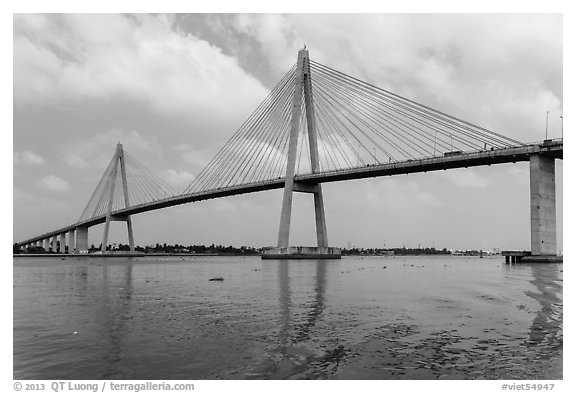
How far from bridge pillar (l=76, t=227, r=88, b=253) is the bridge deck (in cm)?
2901

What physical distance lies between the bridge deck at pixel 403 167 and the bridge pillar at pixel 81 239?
95.2 feet

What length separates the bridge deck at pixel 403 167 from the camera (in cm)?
5408

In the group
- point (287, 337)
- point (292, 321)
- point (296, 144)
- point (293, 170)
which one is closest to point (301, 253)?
point (293, 170)

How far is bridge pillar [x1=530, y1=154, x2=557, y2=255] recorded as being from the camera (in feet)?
172

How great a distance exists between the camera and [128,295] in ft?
76.6

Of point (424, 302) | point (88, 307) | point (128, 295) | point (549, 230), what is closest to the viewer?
point (88, 307)

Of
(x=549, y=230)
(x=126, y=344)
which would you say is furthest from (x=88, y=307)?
(x=549, y=230)

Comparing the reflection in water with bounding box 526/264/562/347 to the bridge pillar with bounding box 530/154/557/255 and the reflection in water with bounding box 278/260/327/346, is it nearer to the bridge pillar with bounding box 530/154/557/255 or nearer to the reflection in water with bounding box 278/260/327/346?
the reflection in water with bounding box 278/260/327/346

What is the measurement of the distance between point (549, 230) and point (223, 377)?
52360mm

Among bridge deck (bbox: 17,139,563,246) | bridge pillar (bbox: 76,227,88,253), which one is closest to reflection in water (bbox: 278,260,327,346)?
bridge deck (bbox: 17,139,563,246)

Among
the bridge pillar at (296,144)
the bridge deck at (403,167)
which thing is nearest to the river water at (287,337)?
the bridge deck at (403,167)

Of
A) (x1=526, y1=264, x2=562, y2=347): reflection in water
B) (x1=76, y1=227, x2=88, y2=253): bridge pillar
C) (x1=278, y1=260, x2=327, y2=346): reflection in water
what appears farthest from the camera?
(x1=76, y1=227, x2=88, y2=253): bridge pillar
